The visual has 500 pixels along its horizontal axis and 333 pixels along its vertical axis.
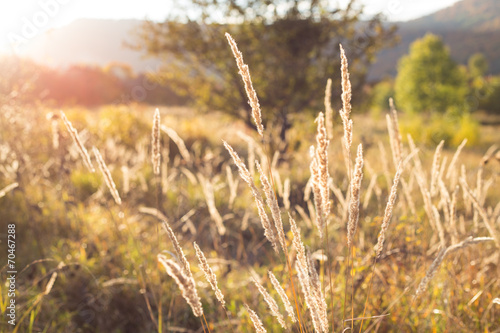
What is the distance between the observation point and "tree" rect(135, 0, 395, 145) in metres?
7.50

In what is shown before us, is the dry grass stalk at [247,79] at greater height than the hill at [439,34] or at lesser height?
lesser

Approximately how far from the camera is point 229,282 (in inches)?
108

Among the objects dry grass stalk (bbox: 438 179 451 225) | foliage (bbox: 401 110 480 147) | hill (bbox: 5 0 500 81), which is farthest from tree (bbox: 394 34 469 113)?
hill (bbox: 5 0 500 81)

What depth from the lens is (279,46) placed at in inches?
298

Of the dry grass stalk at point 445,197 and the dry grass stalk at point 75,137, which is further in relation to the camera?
the dry grass stalk at point 445,197

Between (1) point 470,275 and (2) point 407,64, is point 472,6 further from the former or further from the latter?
(1) point 470,275

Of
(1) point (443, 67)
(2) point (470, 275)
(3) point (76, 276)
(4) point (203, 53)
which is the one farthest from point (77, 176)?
(1) point (443, 67)

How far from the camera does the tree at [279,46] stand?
7.50 meters

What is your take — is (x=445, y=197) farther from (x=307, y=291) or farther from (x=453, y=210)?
(x=307, y=291)

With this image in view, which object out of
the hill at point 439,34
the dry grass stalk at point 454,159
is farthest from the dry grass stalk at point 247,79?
the hill at point 439,34

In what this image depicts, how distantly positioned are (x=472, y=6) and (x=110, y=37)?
127 metres

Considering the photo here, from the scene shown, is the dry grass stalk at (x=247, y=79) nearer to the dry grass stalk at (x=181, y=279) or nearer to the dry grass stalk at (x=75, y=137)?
the dry grass stalk at (x=181, y=279)

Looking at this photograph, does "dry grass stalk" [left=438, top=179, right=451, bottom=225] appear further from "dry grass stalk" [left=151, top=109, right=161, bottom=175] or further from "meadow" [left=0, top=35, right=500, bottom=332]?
"dry grass stalk" [left=151, top=109, right=161, bottom=175]

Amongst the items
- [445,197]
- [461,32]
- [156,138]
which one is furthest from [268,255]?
[461,32]
